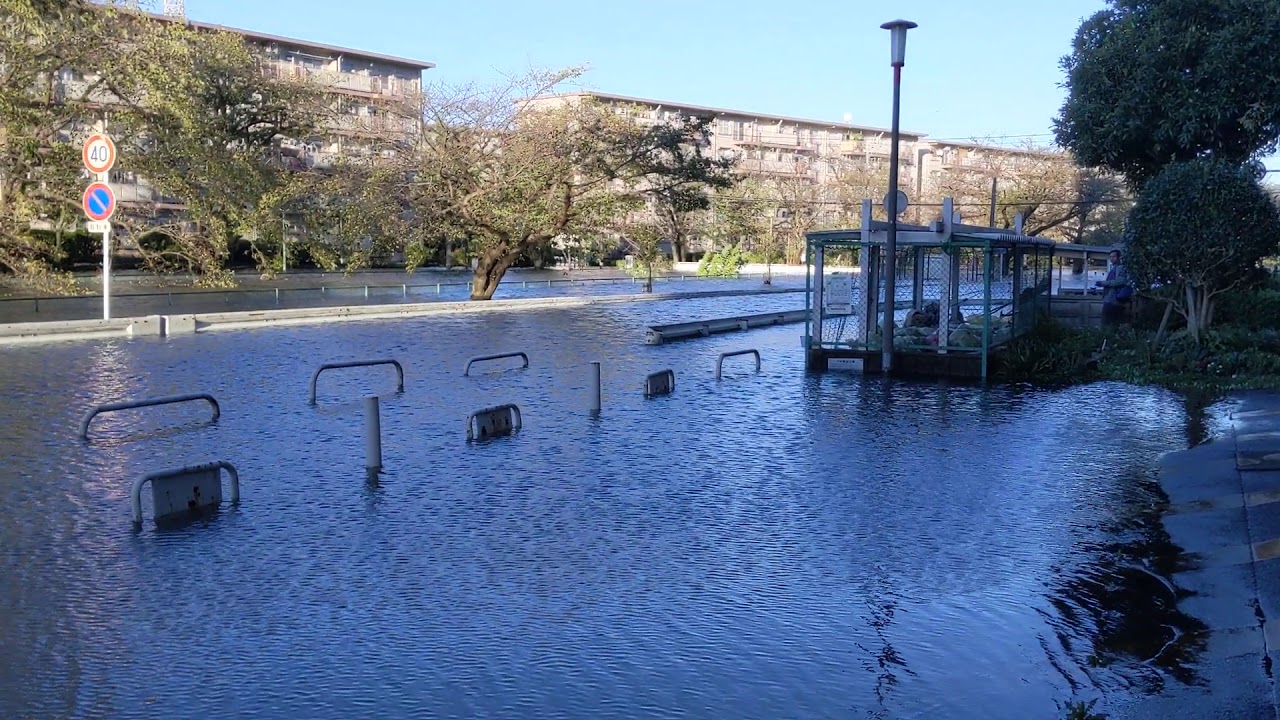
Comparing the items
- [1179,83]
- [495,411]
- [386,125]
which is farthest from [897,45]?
[386,125]

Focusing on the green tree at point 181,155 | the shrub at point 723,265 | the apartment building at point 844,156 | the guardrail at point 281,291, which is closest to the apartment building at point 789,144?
the apartment building at point 844,156

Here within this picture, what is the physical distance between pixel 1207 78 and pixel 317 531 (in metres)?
21.0

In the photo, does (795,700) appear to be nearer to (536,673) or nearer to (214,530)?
(536,673)

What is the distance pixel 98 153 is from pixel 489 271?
17.1 metres

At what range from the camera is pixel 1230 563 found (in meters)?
8.01

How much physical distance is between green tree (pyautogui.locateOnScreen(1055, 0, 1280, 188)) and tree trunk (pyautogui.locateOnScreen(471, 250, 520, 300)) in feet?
59.4

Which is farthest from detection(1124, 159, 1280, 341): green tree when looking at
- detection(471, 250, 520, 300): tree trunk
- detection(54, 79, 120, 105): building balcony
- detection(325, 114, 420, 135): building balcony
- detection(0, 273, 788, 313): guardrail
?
detection(0, 273, 788, 313): guardrail

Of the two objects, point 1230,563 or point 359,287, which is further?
point 359,287

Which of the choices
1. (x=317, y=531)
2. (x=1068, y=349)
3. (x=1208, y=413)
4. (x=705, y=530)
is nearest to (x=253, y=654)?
(x=317, y=531)

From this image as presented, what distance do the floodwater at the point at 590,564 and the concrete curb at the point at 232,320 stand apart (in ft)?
25.1

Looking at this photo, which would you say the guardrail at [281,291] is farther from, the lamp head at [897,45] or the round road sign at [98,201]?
the lamp head at [897,45]

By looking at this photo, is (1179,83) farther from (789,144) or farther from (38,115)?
(789,144)

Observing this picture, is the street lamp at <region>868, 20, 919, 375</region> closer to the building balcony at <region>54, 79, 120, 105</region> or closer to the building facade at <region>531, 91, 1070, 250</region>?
the building balcony at <region>54, 79, 120, 105</region>

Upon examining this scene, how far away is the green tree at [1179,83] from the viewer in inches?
887
